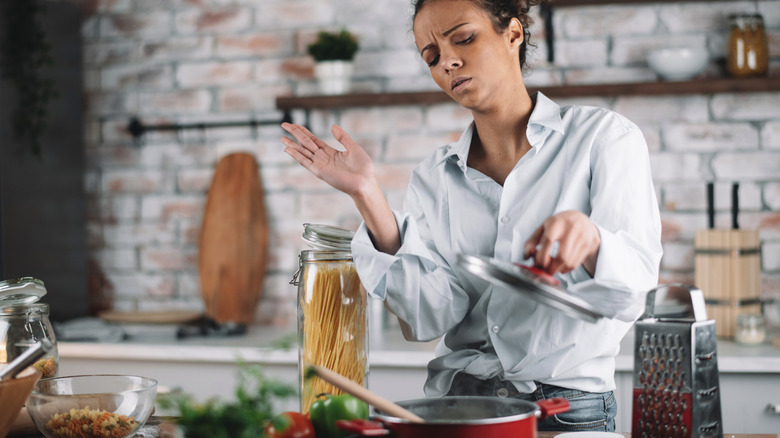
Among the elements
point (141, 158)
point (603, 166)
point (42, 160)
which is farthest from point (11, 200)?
point (603, 166)

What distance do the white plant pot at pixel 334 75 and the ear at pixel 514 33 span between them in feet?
4.46

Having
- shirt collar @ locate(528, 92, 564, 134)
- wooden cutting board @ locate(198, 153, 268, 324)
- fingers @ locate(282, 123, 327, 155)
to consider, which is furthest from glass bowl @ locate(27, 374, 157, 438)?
wooden cutting board @ locate(198, 153, 268, 324)

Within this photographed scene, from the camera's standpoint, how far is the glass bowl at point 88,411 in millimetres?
1099

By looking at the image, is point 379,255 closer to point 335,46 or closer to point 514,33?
point 514,33

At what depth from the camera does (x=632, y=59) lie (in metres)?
2.72

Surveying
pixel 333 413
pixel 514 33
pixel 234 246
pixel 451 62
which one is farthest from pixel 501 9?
pixel 234 246

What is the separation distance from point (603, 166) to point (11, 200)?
7.35 ft

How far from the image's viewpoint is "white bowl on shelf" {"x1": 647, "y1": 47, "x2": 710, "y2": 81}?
2.52 m

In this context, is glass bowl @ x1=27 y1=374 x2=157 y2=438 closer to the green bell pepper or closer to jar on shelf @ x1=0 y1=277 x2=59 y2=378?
jar on shelf @ x1=0 y1=277 x2=59 y2=378

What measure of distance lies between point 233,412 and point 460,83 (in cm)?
80

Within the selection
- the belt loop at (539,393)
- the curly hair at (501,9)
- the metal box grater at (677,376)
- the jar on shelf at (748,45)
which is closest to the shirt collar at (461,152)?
the curly hair at (501,9)

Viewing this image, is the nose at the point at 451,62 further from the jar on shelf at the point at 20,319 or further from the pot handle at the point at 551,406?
the jar on shelf at the point at 20,319

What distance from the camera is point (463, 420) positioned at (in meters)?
0.91

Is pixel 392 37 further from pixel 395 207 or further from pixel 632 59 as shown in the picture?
pixel 632 59
